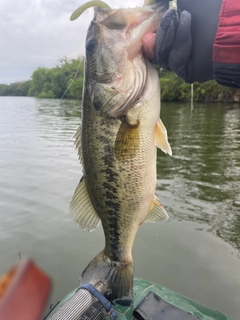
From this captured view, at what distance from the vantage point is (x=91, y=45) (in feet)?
6.53

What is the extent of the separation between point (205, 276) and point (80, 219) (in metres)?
2.69

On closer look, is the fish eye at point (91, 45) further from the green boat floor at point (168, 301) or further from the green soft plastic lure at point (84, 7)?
the green boat floor at point (168, 301)

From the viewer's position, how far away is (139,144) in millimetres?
2027

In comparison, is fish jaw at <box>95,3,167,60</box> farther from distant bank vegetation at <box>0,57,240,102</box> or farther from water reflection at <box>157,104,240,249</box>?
water reflection at <box>157,104,240,249</box>

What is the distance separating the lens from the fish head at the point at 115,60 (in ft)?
6.17

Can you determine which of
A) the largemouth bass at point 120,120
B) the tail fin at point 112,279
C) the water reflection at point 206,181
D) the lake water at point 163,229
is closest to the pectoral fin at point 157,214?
the largemouth bass at point 120,120

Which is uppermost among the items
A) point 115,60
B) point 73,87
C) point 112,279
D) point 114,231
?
point 73,87

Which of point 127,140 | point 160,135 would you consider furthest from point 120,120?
point 160,135

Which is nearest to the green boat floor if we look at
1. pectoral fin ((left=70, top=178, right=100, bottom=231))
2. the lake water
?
pectoral fin ((left=70, top=178, right=100, bottom=231))

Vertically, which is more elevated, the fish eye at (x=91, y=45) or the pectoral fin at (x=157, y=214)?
the fish eye at (x=91, y=45)

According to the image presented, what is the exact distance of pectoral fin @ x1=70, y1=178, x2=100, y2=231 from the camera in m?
2.26

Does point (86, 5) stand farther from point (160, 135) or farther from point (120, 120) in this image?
point (160, 135)

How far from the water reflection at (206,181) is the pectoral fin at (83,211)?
130 inches

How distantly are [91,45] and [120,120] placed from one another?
0.47 m
